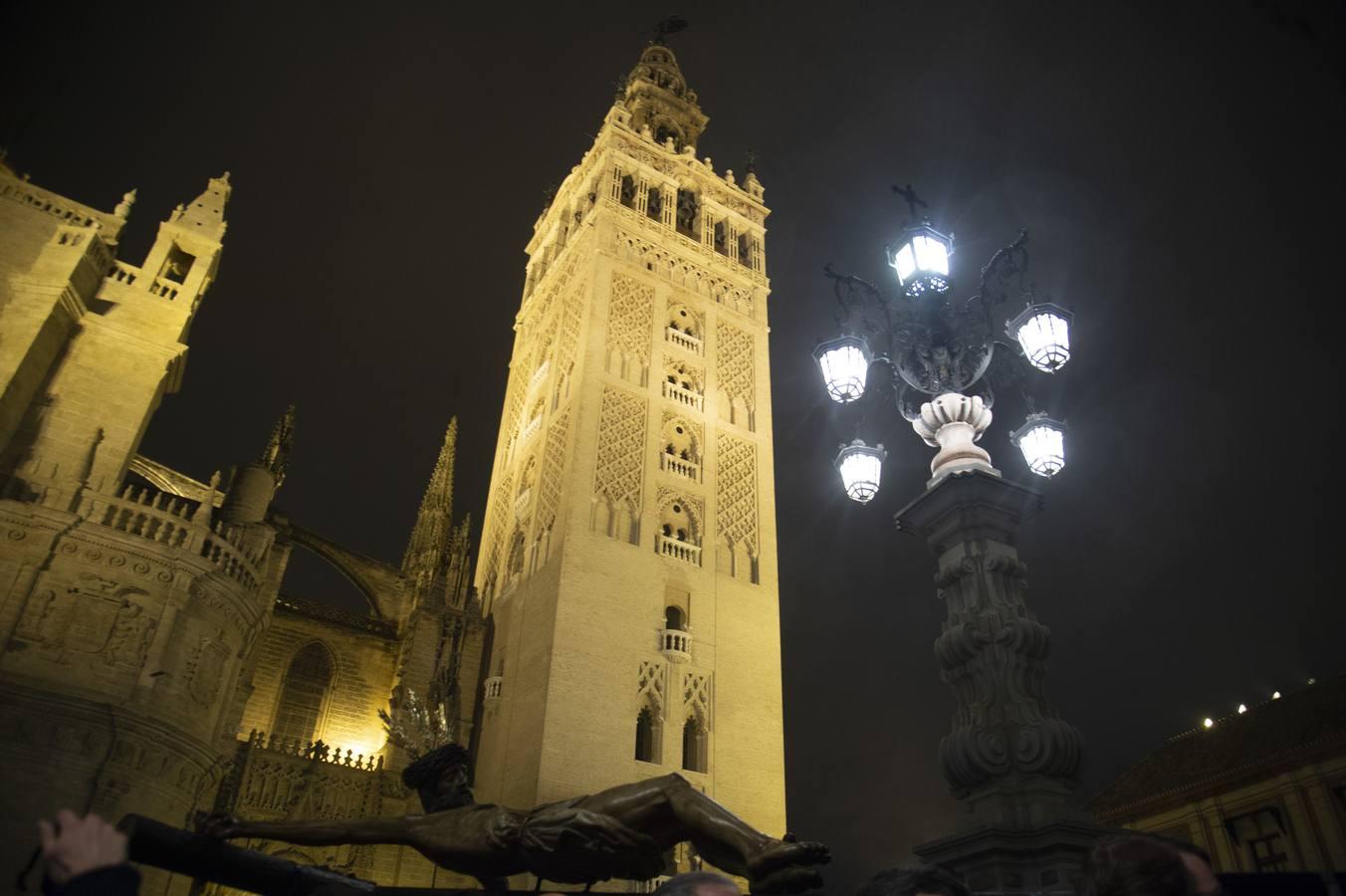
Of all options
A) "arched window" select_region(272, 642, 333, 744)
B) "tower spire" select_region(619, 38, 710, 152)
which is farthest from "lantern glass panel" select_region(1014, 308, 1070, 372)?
"tower spire" select_region(619, 38, 710, 152)

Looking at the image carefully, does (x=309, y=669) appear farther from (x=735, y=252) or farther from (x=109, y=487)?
(x=735, y=252)

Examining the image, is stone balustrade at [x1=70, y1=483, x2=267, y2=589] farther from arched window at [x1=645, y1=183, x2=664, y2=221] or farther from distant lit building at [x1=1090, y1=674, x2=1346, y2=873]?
distant lit building at [x1=1090, y1=674, x2=1346, y2=873]

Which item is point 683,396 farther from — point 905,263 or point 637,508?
point 905,263

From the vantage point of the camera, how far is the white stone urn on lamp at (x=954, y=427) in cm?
655

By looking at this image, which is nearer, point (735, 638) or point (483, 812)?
point (483, 812)

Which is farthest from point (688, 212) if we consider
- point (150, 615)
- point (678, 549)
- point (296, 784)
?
point (150, 615)

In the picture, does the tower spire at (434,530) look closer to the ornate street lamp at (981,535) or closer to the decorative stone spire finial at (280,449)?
the decorative stone spire finial at (280,449)

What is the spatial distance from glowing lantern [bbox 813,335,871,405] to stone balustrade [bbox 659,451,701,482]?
16.6m

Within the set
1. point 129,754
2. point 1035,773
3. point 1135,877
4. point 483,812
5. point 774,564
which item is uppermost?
point 774,564

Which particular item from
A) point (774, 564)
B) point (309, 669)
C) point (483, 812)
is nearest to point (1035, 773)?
point (483, 812)

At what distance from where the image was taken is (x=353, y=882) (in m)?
3.05

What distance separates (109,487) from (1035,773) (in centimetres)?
1685

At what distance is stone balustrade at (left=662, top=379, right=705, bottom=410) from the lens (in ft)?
86.6

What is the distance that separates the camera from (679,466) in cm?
2512
